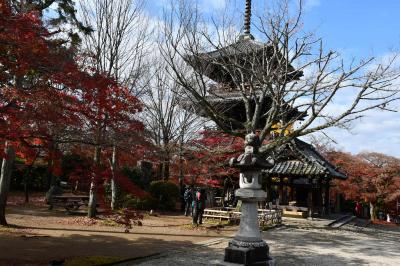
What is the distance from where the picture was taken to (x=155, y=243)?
38.8 ft

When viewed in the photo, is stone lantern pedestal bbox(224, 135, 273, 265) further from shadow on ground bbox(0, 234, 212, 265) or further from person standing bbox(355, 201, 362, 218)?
person standing bbox(355, 201, 362, 218)

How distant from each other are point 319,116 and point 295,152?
32.4 ft

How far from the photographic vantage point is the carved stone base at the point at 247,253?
8.44 metres

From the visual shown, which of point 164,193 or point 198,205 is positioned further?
point 164,193

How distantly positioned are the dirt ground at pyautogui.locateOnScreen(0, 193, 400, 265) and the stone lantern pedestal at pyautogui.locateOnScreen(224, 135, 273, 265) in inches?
22.2

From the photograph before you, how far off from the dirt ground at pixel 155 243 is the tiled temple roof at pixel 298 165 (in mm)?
4245

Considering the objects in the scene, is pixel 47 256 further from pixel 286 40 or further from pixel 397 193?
pixel 397 193

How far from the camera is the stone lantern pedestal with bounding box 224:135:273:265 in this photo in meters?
8.52

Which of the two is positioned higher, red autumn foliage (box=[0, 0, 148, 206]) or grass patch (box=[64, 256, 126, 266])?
red autumn foliage (box=[0, 0, 148, 206])

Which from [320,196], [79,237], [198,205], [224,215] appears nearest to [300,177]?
[320,196]

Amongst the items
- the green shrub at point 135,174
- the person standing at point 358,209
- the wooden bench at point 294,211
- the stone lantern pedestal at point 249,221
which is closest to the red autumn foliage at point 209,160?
the green shrub at point 135,174

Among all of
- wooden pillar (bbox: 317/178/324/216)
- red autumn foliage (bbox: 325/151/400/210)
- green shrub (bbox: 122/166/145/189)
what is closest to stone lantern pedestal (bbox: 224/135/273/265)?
wooden pillar (bbox: 317/178/324/216)

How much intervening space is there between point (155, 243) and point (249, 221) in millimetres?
4257

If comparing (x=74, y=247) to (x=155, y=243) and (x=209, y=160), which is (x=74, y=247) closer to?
(x=155, y=243)
